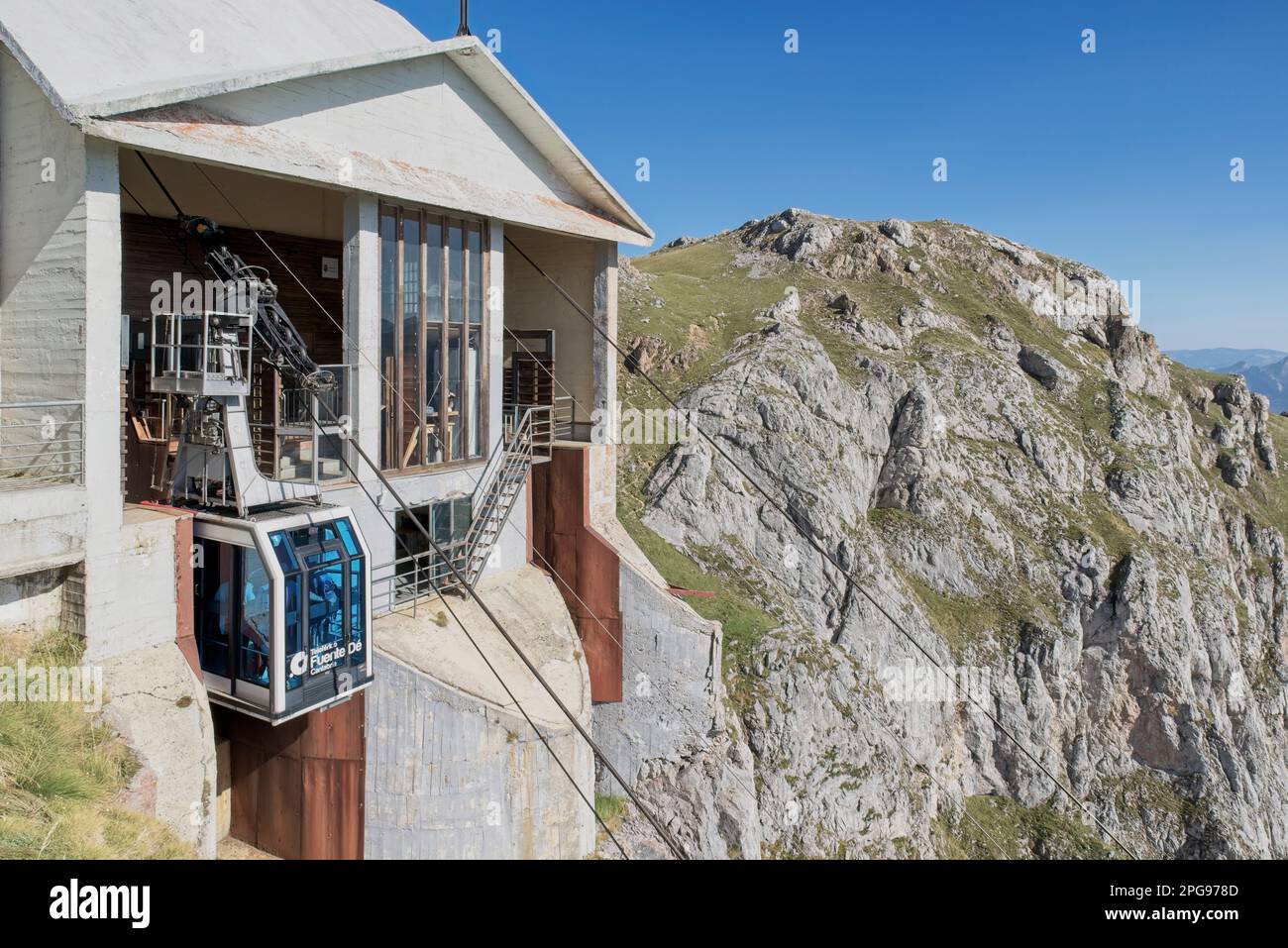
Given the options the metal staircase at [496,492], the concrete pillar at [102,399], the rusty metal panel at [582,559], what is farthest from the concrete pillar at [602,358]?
the concrete pillar at [102,399]

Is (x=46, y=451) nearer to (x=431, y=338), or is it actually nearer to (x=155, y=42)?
(x=155, y=42)

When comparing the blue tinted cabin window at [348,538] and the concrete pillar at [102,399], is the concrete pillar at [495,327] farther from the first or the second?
the concrete pillar at [102,399]

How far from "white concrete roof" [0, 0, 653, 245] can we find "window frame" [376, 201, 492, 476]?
0.72m

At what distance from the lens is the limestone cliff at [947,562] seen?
2991cm

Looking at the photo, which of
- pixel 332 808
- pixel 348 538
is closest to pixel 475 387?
pixel 348 538

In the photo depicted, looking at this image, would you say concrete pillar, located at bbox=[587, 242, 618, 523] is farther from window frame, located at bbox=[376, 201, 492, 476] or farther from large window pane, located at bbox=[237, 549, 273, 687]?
large window pane, located at bbox=[237, 549, 273, 687]

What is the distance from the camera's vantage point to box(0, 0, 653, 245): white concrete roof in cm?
1119

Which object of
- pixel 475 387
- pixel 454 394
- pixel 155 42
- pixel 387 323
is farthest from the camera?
pixel 475 387

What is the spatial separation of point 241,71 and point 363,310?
13.5ft

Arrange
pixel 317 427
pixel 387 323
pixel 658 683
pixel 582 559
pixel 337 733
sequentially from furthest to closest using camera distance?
pixel 658 683
pixel 582 559
pixel 387 323
pixel 317 427
pixel 337 733

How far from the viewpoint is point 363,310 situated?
1545 cm

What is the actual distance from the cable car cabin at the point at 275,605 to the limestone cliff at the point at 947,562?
15.2 meters

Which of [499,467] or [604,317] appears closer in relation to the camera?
[499,467]
